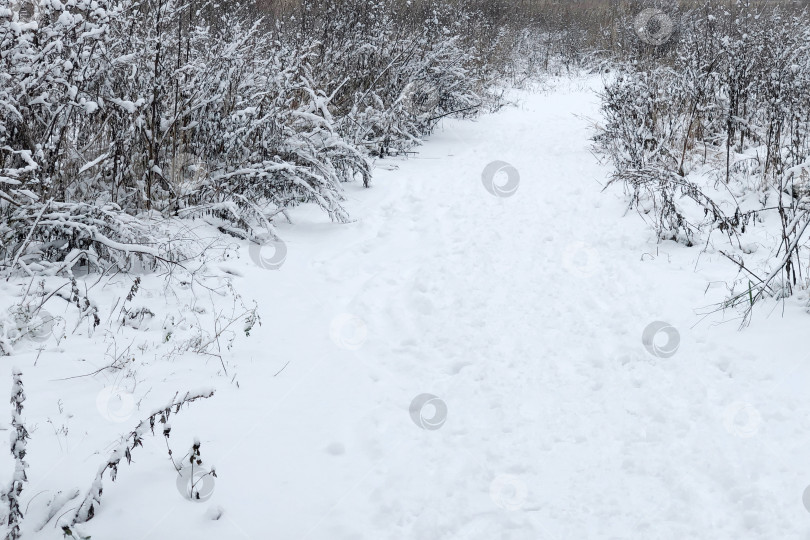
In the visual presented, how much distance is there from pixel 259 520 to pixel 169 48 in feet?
15.7

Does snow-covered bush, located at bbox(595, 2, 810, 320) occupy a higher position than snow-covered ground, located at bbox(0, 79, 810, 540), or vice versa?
snow-covered bush, located at bbox(595, 2, 810, 320)

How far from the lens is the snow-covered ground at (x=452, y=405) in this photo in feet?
7.44

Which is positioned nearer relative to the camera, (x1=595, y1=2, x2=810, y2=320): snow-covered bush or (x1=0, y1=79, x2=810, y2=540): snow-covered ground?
(x1=0, y1=79, x2=810, y2=540): snow-covered ground

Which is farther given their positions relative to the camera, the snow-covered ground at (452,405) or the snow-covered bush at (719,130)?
the snow-covered bush at (719,130)

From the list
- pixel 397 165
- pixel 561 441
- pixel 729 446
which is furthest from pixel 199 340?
pixel 397 165

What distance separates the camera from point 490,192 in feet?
22.0

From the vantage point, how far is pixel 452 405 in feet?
10.0

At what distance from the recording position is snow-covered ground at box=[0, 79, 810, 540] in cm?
227

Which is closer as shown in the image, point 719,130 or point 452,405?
point 452,405

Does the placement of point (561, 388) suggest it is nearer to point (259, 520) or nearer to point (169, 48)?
point (259, 520)

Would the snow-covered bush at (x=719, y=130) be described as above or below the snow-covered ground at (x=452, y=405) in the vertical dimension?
above

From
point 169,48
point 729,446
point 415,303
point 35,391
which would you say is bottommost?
point 35,391

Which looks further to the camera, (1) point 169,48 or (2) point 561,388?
(1) point 169,48

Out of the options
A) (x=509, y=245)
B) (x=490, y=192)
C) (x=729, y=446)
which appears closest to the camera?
(x=729, y=446)
